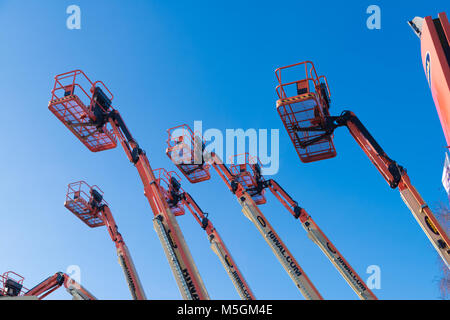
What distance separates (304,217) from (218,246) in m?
4.65

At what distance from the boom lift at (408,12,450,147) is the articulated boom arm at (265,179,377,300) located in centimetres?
1098

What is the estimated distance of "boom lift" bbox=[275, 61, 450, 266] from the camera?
10216 mm

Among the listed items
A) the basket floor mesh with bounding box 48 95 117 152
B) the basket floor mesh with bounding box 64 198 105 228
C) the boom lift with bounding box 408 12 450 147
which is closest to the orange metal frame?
the boom lift with bounding box 408 12 450 147

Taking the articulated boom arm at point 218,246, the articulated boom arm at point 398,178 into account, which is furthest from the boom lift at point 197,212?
the articulated boom arm at point 398,178

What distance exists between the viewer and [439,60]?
4309mm

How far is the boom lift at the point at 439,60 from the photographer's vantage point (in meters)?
4.24

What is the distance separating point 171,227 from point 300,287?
657cm

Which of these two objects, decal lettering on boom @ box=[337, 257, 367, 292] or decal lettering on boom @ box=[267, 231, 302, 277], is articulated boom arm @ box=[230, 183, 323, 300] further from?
decal lettering on boom @ box=[337, 257, 367, 292]

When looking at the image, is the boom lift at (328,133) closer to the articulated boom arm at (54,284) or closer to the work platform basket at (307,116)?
the work platform basket at (307,116)

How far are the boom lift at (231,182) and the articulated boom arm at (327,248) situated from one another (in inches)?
51.4

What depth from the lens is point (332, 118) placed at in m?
11.9

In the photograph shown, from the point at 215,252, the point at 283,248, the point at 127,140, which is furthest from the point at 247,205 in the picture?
the point at 127,140
